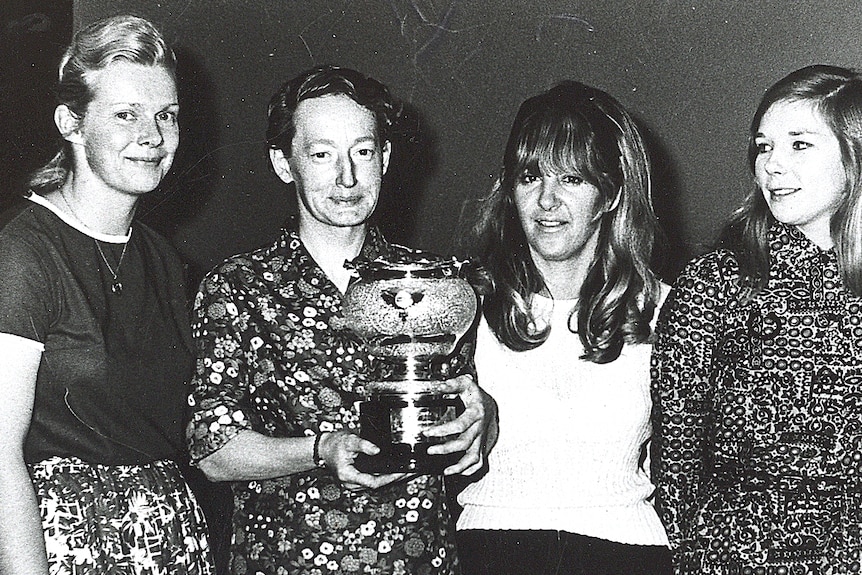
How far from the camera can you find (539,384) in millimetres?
1757

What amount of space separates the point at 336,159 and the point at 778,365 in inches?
30.5

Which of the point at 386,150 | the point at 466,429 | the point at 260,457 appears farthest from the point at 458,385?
the point at 386,150

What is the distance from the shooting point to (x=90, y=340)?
58.3 inches

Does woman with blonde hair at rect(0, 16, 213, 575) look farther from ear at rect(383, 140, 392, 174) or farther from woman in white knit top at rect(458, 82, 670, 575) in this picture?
woman in white knit top at rect(458, 82, 670, 575)

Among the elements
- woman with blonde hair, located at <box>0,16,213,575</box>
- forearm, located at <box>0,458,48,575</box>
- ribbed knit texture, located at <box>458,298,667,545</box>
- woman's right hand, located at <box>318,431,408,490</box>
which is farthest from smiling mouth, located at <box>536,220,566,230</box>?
forearm, located at <box>0,458,48,575</box>

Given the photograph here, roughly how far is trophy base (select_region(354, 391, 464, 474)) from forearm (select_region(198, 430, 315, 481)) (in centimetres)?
9

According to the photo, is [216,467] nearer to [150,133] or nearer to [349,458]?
[349,458]

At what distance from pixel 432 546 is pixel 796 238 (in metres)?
0.77

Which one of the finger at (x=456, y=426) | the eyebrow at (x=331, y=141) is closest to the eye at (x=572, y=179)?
the eyebrow at (x=331, y=141)

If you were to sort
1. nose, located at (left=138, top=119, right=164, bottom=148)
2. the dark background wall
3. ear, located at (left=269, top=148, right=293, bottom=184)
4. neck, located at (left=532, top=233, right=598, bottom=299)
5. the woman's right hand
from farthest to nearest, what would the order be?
the dark background wall → neck, located at (left=532, top=233, right=598, bottom=299) → ear, located at (left=269, top=148, right=293, bottom=184) → nose, located at (left=138, top=119, right=164, bottom=148) → the woman's right hand

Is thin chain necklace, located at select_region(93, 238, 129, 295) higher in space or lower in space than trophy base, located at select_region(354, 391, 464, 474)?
higher

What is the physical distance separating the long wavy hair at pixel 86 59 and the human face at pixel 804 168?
101 cm

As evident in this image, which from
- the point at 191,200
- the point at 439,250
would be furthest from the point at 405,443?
the point at 191,200

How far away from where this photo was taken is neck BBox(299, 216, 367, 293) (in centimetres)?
168
